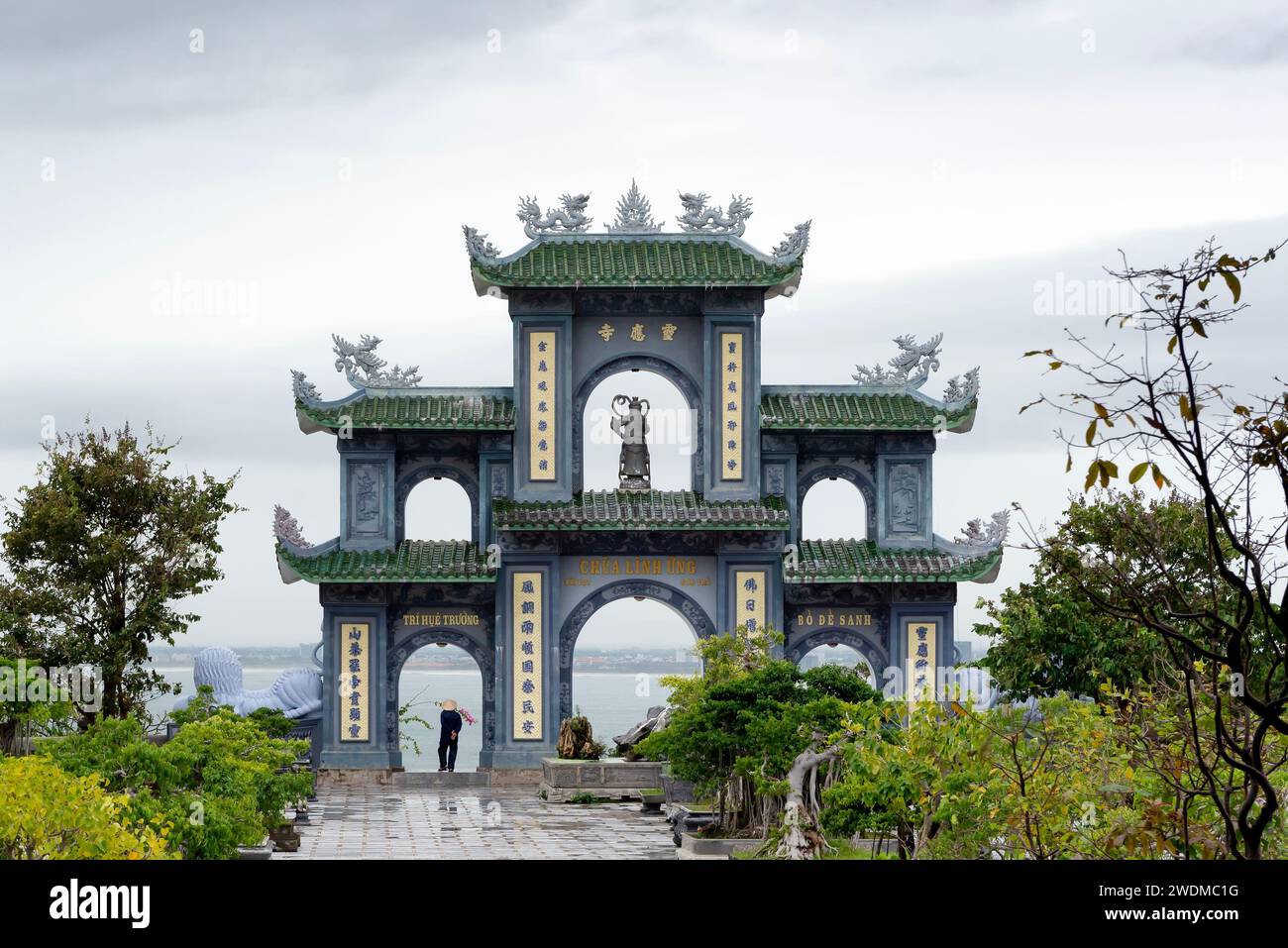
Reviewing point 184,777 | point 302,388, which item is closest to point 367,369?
point 302,388

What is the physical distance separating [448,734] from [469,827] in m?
7.27

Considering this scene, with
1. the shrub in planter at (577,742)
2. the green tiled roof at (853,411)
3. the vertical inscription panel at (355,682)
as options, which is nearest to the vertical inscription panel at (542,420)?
the green tiled roof at (853,411)

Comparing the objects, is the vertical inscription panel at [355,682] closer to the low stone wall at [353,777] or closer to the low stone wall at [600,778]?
the low stone wall at [353,777]

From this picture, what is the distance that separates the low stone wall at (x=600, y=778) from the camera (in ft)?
89.0

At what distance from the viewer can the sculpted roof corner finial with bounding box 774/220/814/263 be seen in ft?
96.5

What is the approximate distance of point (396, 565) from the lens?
2914cm

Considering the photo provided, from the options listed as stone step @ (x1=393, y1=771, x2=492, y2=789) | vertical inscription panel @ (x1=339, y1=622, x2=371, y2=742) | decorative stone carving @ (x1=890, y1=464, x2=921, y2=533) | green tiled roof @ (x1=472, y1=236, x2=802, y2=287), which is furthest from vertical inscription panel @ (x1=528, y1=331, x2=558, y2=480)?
decorative stone carving @ (x1=890, y1=464, x2=921, y2=533)

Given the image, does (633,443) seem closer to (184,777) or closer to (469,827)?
(469,827)

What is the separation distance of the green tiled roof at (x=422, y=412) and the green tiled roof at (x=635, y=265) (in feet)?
7.02

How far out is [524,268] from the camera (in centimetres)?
2934

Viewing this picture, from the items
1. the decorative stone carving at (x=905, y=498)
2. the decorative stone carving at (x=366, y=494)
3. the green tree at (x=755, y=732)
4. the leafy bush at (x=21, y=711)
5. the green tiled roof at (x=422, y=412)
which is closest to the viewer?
the leafy bush at (x=21, y=711)

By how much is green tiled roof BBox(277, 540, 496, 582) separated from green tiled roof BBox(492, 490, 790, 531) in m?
0.96

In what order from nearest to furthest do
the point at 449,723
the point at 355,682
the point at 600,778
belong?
1. the point at 600,778
2. the point at 355,682
3. the point at 449,723

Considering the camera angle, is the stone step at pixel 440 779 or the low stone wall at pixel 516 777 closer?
the stone step at pixel 440 779
